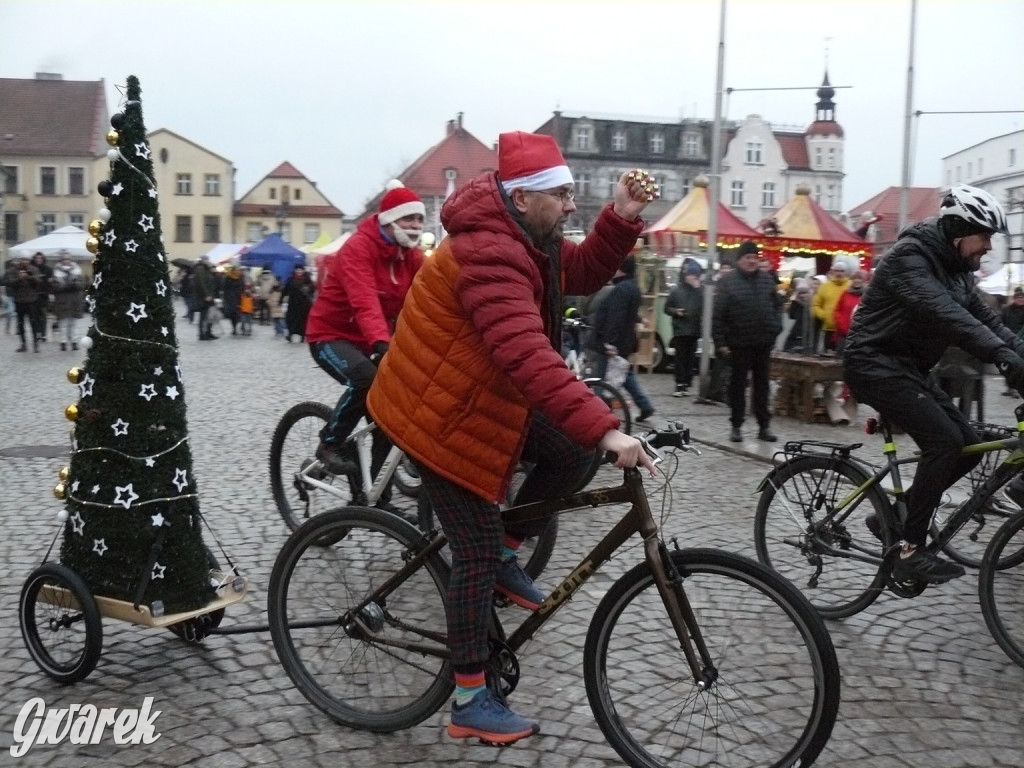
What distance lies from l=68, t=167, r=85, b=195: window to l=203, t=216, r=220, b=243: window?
453 inches

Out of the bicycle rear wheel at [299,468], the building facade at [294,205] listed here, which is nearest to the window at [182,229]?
the building facade at [294,205]

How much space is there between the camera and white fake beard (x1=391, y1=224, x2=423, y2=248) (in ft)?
18.8

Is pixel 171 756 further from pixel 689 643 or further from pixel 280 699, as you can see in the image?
pixel 689 643

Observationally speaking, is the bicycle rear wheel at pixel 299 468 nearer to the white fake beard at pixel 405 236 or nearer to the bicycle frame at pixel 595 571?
the white fake beard at pixel 405 236

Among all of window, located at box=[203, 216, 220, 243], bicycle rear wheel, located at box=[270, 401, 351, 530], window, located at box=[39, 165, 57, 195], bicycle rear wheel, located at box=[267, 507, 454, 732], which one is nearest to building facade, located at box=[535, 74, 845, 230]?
window, located at box=[203, 216, 220, 243]

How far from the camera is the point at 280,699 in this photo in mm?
3891

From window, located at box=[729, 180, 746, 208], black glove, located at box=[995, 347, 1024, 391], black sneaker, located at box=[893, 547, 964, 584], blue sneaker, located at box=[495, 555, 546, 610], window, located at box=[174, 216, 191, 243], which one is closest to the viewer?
blue sneaker, located at box=[495, 555, 546, 610]

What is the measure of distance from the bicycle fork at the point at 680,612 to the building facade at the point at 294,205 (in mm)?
86323

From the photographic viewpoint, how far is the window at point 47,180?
7262cm

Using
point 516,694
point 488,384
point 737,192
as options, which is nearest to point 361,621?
point 516,694

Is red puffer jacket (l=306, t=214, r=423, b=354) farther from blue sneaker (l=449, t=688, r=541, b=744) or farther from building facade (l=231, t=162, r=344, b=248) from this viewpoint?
building facade (l=231, t=162, r=344, b=248)

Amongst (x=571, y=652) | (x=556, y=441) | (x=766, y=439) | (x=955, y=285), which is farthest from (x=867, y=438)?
(x=556, y=441)

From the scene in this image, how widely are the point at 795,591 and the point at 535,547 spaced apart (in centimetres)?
180

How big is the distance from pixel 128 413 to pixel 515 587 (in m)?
1.59
